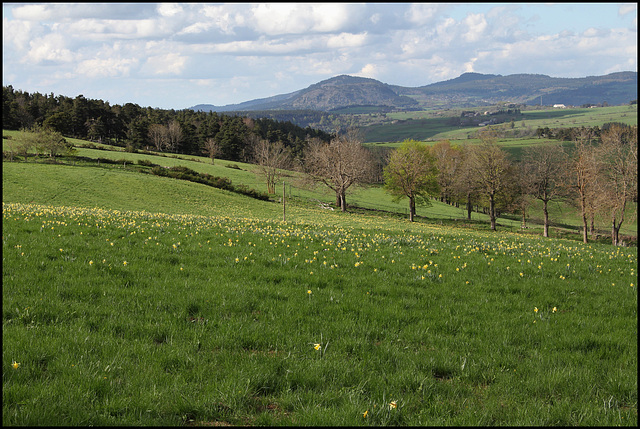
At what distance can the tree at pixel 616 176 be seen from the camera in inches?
1633

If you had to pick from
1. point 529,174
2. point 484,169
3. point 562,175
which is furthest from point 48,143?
point 562,175

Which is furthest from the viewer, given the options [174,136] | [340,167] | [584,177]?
[174,136]

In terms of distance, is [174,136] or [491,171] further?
[174,136]

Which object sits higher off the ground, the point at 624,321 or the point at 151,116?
the point at 151,116

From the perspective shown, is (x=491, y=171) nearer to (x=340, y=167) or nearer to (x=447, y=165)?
(x=340, y=167)

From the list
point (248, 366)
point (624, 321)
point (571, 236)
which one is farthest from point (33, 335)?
point (571, 236)

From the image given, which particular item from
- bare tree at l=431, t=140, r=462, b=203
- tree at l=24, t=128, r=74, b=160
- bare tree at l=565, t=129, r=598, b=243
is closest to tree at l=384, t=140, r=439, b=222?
bare tree at l=431, t=140, r=462, b=203

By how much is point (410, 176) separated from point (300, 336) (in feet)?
185

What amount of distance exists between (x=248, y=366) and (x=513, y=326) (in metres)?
4.87

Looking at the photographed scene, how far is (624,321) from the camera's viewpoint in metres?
7.73

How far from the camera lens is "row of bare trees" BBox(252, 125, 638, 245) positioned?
144 feet

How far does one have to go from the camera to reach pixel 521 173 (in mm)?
61031

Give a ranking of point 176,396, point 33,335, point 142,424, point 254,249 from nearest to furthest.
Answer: point 142,424 < point 176,396 < point 33,335 < point 254,249

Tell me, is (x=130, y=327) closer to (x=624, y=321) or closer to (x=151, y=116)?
(x=624, y=321)
